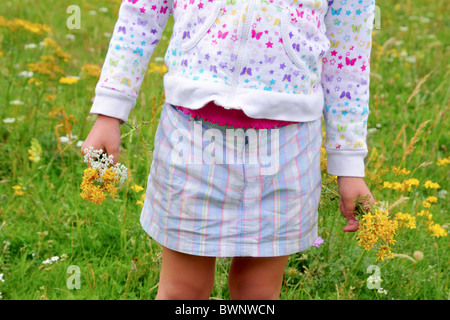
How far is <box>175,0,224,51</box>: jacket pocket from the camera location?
4.59 ft

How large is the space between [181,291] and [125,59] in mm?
695

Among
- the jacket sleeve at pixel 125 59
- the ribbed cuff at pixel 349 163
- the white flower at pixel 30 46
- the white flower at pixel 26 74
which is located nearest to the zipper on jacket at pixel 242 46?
the jacket sleeve at pixel 125 59

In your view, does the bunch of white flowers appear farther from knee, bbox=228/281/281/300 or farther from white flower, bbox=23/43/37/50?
white flower, bbox=23/43/37/50

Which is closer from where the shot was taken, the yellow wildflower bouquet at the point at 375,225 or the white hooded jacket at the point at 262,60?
the white hooded jacket at the point at 262,60

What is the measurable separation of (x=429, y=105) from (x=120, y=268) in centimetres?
288

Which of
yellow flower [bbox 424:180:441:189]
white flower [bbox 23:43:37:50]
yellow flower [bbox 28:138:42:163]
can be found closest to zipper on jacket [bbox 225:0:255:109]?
yellow flower [bbox 28:138:42:163]

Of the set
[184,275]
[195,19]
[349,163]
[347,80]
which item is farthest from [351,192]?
[195,19]

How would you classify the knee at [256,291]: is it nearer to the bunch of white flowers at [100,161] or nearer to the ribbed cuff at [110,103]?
the bunch of white flowers at [100,161]

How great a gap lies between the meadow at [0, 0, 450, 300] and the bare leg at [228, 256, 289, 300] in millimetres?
364

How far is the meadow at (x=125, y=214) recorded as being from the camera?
2.29 m

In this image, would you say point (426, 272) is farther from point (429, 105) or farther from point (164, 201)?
point (429, 105)

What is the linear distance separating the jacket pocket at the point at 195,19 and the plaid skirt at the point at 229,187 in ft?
0.66

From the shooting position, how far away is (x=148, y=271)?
7.80 feet
